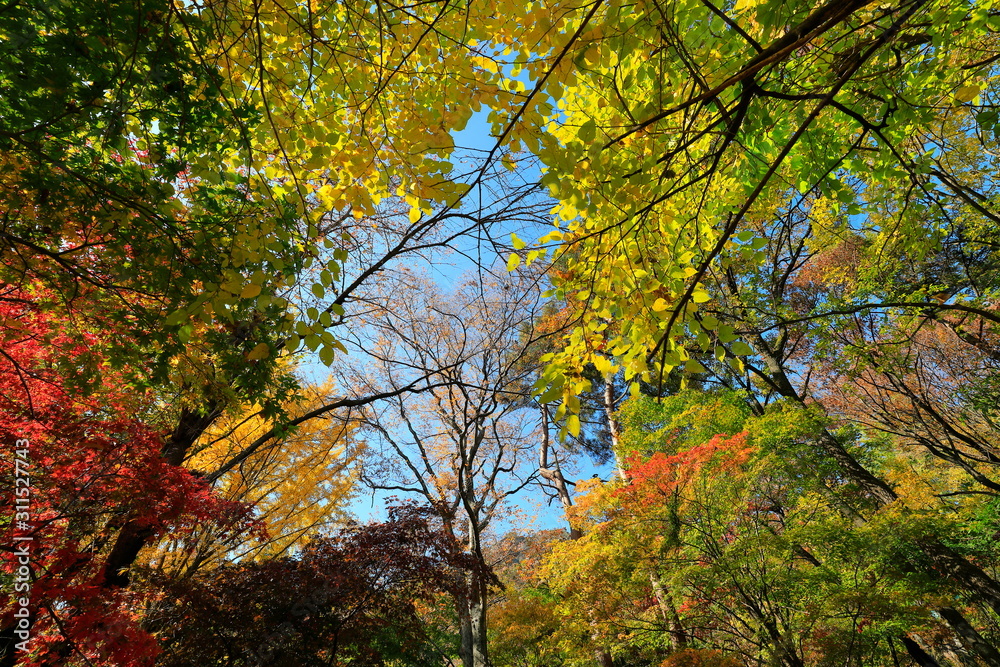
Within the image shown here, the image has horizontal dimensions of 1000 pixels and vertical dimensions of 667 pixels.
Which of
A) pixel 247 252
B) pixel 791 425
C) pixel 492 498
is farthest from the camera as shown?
pixel 492 498

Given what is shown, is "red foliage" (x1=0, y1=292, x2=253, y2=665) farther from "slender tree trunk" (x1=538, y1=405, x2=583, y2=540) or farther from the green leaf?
"slender tree trunk" (x1=538, y1=405, x2=583, y2=540)

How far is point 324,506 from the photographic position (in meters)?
7.89

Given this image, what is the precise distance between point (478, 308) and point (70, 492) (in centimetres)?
635

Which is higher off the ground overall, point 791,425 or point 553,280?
point 791,425

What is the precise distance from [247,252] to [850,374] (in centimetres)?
614

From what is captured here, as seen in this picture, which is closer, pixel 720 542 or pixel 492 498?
pixel 720 542

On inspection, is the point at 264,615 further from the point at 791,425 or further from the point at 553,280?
the point at 791,425

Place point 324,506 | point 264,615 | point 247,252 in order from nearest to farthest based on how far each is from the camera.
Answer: point 247,252, point 264,615, point 324,506

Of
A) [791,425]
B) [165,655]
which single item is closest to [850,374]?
[791,425]

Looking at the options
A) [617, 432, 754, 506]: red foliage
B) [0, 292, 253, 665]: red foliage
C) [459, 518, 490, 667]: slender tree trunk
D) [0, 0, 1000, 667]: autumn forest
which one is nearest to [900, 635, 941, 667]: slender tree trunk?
[0, 0, 1000, 667]: autumn forest

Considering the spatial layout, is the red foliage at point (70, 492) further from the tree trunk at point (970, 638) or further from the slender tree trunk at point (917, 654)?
the slender tree trunk at point (917, 654)

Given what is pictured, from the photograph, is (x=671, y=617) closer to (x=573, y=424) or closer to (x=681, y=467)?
(x=681, y=467)

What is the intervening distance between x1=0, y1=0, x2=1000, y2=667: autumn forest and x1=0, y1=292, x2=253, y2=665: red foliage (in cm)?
3

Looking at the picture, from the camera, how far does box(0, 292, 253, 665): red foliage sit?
2742 millimetres
